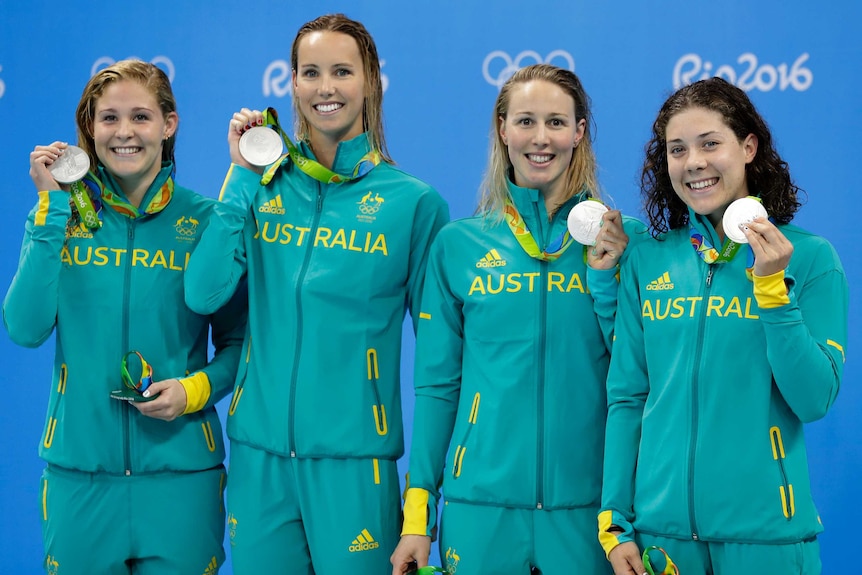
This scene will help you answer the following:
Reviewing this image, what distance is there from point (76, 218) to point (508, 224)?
4.34 feet

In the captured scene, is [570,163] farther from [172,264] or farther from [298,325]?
[172,264]

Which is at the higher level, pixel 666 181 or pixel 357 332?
pixel 666 181

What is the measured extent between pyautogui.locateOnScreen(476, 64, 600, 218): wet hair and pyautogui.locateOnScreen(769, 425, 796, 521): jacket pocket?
917 mm

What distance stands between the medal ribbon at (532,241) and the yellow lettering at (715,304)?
1.56 feet

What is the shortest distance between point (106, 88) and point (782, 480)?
89.9 inches

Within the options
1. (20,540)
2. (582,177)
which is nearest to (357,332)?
(582,177)

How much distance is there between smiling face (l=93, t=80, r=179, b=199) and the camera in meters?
3.32

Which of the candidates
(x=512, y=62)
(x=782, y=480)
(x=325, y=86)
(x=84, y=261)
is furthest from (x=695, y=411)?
(x=512, y=62)

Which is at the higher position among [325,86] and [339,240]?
[325,86]

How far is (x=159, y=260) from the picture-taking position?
330cm

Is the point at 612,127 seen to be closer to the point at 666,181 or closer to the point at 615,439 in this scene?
the point at 666,181

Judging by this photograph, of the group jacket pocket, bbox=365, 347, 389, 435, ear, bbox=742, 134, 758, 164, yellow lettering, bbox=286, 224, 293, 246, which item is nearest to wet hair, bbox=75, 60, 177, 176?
yellow lettering, bbox=286, 224, 293, 246

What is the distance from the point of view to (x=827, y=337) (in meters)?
2.66

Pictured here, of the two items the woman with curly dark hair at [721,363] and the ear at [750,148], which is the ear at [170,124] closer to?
the woman with curly dark hair at [721,363]
